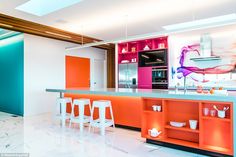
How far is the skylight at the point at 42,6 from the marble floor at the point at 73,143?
2767 mm

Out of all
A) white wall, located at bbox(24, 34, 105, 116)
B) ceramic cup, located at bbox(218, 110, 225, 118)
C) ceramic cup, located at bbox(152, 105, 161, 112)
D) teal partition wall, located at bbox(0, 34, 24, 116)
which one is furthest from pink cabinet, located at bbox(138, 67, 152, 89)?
ceramic cup, located at bbox(218, 110, 225, 118)

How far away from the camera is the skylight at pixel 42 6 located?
4272 mm

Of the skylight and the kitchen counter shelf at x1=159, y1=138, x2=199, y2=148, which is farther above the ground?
the skylight

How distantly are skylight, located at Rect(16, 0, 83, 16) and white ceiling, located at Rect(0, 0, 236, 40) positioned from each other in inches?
4.6

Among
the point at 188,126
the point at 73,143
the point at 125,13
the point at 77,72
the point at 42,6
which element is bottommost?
the point at 73,143

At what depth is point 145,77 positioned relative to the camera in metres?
7.04

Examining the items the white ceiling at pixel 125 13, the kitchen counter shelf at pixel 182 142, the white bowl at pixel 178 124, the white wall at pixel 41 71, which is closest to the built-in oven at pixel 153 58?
the white ceiling at pixel 125 13

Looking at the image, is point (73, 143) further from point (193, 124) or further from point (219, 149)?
point (219, 149)

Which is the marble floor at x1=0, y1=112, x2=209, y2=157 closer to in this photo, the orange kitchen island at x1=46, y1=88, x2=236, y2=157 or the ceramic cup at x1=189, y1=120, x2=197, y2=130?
the orange kitchen island at x1=46, y1=88, x2=236, y2=157

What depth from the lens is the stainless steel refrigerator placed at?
23.9ft

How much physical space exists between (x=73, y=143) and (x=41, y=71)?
3655 mm

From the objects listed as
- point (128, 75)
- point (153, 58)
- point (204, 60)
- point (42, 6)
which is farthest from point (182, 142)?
point (128, 75)

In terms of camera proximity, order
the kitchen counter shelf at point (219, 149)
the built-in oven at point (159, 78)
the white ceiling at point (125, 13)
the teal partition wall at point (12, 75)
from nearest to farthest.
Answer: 1. the kitchen counter shelf at point (219, 149)
2. the white ceiling at point (125, 13)
3. the teal partition wall at point (12, 75)
4. the built-in oven at point (159, 78)

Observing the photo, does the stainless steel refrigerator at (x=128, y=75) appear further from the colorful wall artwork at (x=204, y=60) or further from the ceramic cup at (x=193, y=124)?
the ceramic cup at (x=193, y=124)
